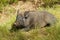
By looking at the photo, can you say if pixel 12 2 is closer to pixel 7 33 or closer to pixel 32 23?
pixel 32 23

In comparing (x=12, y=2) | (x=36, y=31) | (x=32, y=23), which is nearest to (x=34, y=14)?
(x=32, y=23)

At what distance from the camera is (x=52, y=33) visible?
655cm

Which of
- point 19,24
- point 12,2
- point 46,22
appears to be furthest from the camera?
point 12,2

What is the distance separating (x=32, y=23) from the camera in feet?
23.7

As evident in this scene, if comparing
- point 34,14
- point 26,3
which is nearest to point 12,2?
point 26,3

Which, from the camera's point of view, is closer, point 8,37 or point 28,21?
point 8,37

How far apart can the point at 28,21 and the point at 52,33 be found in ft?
2.97

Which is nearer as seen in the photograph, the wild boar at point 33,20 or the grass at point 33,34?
the grass at point 33,34

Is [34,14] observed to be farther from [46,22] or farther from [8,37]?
[8,37]

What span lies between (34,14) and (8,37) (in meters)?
1.24

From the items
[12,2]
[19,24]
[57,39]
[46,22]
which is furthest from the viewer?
[12,2]

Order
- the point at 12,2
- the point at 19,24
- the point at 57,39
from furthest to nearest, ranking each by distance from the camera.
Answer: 1. the point at 12,2
2. the point at 19,24
3. the point at 57,39

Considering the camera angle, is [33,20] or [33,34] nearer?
[33,34]

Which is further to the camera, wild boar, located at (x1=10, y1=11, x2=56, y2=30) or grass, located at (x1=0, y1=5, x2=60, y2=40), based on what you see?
wild boar, located at (x1=10, y1=11, x2=56, y2=30)
